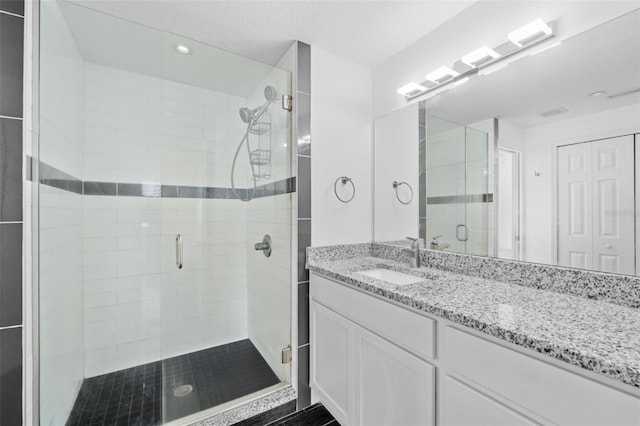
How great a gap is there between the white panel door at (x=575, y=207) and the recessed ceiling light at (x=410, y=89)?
0.88 metres

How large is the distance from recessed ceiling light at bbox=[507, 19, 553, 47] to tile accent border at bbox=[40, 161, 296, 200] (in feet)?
4.48

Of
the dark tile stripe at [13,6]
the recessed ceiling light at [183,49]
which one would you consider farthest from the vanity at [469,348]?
the dark tile stripe at [13,6]

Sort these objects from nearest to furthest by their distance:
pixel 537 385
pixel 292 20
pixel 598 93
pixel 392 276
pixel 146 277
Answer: pixel 537 385 → pixel 598 93 → pixel 292 20 → pixel 392 276 → pixel 146 277

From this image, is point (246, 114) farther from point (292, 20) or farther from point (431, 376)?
point (431, 376)

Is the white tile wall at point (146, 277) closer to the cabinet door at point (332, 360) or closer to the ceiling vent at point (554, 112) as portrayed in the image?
the cabinet door at point (332, 360)

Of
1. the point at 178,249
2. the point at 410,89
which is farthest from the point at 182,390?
the point at 410,89

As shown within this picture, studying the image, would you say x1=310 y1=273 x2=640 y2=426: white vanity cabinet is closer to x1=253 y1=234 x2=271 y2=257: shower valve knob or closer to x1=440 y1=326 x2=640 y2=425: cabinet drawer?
x1=440 y1=326 x2=640 y2=425: cabinet drawer

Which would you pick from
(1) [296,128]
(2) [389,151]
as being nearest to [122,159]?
(1) [296,128]

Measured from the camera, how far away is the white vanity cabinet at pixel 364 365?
1.07 meters

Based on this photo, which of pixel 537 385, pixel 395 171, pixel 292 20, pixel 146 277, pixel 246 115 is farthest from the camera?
pixel 395 171

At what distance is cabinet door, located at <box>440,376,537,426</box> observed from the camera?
2.63 feet

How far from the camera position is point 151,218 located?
68.6 inches

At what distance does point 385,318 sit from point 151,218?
5.07ft

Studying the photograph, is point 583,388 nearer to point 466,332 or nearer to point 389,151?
point 466,332
